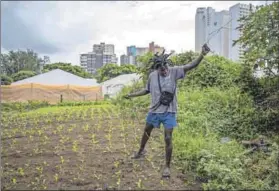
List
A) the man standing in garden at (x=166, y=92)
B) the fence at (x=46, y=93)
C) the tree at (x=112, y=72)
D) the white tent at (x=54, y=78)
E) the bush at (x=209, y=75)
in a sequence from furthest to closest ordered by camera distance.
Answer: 1. the tree at (x=112, y=72)
2. the white tent at (x=54, y=78)
3. the fence at (x=46, y=93)
4. the bush at (x=209, y=75)
5. the man standing in garden at (x=166, y=92)

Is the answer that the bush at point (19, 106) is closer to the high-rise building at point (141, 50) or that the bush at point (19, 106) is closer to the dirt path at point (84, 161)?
the high-rise building at point (141, 50)

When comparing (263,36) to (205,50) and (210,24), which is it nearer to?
(210,24)

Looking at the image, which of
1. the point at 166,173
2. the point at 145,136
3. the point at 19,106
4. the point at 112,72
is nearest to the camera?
the point at 166,173

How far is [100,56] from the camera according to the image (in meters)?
14.8

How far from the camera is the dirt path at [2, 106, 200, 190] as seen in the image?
475cm

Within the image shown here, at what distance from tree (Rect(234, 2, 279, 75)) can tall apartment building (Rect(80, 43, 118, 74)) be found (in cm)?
588

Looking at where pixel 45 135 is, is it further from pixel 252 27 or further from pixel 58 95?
pixel 58 95

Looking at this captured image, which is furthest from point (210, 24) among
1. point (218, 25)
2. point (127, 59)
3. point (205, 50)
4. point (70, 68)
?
point (70, 68)

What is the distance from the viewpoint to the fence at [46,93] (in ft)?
77.4

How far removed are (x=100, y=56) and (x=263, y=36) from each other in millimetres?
7309

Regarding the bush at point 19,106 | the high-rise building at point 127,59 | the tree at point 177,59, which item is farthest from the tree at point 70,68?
the tree at point 177,59

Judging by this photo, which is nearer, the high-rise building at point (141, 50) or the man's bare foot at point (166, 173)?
the man's bare foot at point (166, 173)

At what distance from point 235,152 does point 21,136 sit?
4.65 metres

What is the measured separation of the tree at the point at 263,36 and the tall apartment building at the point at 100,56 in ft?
19.3
